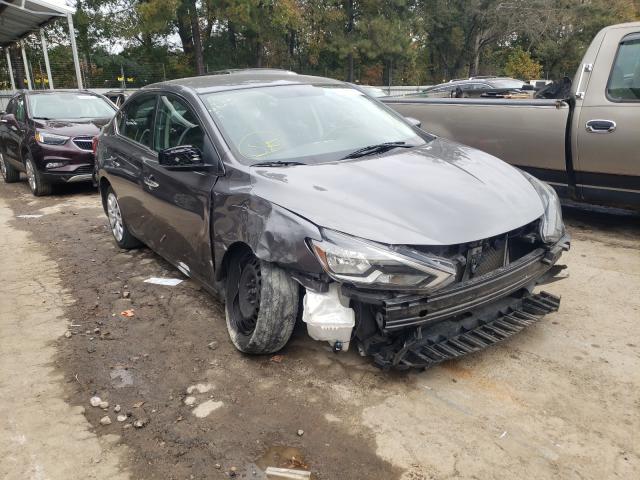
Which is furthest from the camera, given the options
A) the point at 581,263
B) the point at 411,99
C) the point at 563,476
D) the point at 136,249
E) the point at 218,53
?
the point at 218,53

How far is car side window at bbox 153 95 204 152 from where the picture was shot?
3.73 metres

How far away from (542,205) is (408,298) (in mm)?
1239

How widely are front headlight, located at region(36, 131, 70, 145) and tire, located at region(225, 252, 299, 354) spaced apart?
6431mm

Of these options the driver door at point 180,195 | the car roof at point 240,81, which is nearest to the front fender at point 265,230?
the driver door at point 180,195

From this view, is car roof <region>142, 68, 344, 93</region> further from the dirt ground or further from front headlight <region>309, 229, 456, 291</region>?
front headlight <region>309, 229, 456, 291</region>

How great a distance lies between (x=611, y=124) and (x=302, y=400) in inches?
150

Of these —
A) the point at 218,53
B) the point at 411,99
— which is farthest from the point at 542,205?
the point at 218,53

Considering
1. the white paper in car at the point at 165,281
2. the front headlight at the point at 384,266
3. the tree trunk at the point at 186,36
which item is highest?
the tree trunk at the point at 186,36

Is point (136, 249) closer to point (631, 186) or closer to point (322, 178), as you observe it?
point (322, 178)

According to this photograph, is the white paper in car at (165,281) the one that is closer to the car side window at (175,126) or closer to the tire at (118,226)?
the tire at (118,226)

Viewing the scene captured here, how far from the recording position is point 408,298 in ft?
8.61

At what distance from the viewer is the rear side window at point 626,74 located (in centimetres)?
479

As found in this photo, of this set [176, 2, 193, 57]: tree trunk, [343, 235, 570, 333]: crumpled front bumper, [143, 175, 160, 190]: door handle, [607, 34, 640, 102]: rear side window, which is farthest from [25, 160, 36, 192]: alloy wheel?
[176, 2, 193, 57]: tree trunk

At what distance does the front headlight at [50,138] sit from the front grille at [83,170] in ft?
1.49
